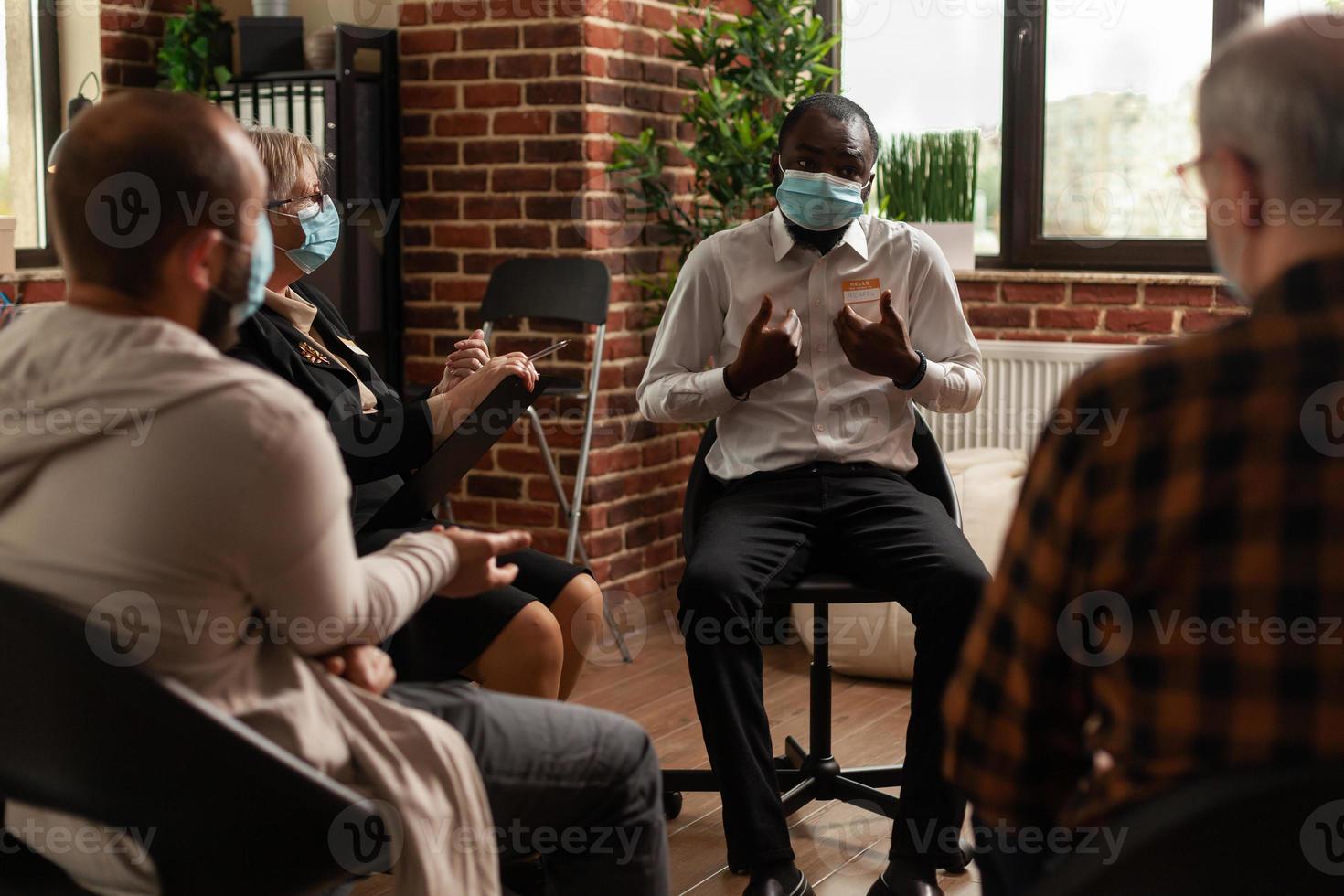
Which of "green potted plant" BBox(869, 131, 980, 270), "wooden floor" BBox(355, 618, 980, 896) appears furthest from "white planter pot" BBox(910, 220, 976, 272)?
"wooden floor" BBox(355, 618, 980, 896)

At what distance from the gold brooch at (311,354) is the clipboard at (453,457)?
0.78ft

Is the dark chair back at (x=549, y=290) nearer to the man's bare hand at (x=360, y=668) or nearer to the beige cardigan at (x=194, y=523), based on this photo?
the man's bare hand at (x=360, y=668)

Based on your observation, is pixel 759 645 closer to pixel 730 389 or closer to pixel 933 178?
pixel 730 389

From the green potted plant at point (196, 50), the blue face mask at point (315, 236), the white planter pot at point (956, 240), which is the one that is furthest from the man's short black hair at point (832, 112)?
the green potted plant at point (196, 50)

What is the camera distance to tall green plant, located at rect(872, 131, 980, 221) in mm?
4320

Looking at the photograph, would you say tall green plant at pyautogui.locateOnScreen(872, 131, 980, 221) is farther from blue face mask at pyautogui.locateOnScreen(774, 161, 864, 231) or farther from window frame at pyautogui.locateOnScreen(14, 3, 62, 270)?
window frame at pyautogui.locateOnScreen(14, 3, 62, 270)

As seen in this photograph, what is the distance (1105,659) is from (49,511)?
88 centimetres

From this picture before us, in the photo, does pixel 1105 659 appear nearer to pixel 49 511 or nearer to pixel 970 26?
pixel 49 511

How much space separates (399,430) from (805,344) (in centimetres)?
83

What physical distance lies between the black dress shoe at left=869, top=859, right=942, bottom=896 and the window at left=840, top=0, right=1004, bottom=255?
2.66 metres

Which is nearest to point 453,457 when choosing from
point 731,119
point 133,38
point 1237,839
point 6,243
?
point 1237,839

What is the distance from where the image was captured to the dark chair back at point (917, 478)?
2.61m

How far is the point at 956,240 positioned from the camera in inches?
167

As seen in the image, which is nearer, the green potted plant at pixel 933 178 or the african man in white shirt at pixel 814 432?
the african man in white shirt at pixel 814 432
